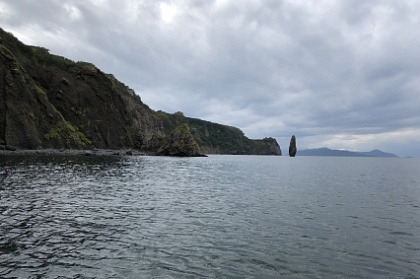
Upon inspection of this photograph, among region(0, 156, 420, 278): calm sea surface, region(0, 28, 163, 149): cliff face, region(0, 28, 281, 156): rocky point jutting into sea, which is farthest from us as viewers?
region(0, 28, 281, 156): rocky point jutting into sea

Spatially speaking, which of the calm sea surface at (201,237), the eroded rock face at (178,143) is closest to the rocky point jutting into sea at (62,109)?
the eroded rock face at (178,143)

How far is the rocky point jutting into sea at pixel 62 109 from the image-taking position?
107037 millimetres

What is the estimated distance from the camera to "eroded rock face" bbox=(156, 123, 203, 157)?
159 metres

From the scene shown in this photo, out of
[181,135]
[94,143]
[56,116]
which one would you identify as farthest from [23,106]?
[181,135]

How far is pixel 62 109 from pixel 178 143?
2333 inches

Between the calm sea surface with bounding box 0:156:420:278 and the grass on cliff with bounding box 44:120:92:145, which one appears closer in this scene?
the calm sea surface with bounding box 0:156:420:278

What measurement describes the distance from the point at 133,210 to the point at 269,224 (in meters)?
11.4

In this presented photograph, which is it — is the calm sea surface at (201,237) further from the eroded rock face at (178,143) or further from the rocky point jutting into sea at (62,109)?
the eroded rock face at (178,143)

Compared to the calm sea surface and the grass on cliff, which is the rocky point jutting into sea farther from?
the calm sea surface

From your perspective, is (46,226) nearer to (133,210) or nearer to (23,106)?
(133,210)

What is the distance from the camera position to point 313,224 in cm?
2167

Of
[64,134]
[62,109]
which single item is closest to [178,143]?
[64,134]

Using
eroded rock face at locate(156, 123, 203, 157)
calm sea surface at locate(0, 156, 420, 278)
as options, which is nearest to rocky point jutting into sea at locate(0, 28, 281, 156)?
eroded rock face at locate(156, 123, 203, 157)

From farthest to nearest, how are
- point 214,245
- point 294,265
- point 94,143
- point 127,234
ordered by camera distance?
point 94,143, point 127,234, point 214,245, point 294,265
